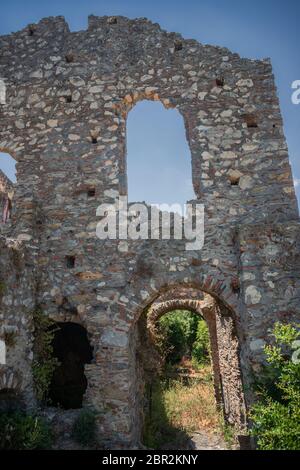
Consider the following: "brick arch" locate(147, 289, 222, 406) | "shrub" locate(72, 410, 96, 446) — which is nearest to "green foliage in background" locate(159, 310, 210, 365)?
"brick arch" locate(147, 289, 222, 406)

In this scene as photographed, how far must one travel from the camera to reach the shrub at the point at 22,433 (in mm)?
4418

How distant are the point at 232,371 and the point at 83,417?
394 cm

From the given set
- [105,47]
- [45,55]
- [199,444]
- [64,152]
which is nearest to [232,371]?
[199,444]

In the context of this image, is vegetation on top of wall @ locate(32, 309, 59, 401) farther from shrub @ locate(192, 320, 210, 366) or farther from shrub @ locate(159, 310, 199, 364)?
shrub @ locate(192, 320, 210, 366)

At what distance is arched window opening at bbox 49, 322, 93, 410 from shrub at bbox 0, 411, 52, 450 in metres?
2.50

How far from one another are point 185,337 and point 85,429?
45.0 feet

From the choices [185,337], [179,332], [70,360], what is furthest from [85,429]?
[185,337]

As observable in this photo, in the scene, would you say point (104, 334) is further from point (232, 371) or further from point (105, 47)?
point (105, 47)

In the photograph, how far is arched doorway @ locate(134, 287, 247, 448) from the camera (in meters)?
7.27

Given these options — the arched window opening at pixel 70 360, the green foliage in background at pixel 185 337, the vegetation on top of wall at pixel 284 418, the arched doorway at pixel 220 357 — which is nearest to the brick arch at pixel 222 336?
the arched doorway at pixel 220 357

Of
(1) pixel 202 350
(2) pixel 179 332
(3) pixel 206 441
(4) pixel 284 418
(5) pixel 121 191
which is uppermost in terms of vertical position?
(5) pixel 121 191

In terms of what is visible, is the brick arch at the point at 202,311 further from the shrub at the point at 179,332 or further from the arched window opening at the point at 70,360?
the shrub at the point at 179,332

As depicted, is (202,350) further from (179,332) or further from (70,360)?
(70,360)

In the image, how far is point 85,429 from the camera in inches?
203
